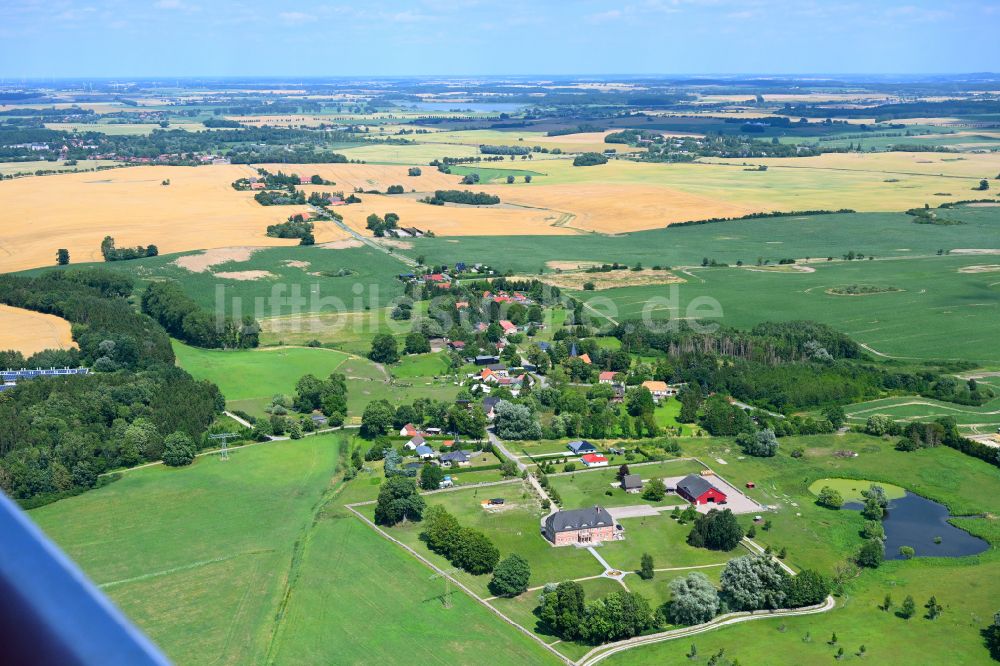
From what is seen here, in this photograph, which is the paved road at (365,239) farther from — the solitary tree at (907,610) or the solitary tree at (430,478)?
the solitary tree at (907,610)

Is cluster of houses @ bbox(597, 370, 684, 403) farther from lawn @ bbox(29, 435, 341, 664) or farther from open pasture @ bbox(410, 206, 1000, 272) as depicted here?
open pasture @ bbox(410, 206, 1000, 272)

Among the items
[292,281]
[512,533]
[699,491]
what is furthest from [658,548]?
[292,281]

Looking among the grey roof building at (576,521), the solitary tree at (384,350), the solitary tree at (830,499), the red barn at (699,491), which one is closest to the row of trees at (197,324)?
the solitary tree at (384,350)

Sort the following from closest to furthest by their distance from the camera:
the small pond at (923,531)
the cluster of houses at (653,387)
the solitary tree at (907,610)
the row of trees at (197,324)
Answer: the solitary tree at (907,610), the small pond at (923,531), the cluster of houses at (653,387), the row of trees at (197,324)

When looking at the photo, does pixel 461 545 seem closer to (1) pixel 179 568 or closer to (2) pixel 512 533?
(2) pixel 512 533

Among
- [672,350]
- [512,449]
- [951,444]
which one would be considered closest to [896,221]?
[672,350]

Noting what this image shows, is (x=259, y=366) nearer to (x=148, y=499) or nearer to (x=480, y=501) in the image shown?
(x=148, y=499)
